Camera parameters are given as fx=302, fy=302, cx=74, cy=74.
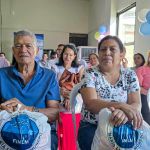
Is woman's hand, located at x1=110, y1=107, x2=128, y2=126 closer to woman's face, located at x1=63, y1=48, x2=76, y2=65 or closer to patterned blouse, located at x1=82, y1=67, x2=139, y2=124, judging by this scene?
patterned blouse, located at x1=82, y1=67, x2=139, y2=124

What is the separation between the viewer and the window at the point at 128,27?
812 cm

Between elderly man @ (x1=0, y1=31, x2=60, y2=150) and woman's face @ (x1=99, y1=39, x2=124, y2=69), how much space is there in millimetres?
311

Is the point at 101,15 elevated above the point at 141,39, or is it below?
above

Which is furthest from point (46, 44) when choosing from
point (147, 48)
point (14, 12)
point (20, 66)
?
point (20, 66)

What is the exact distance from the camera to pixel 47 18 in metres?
12.5

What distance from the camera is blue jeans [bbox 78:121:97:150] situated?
1.61 m

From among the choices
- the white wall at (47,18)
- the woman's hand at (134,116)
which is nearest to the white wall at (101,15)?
the white wall at (47,18)

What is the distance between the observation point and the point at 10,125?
120 cm

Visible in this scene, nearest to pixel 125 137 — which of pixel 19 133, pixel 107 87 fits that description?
pixel 19 133

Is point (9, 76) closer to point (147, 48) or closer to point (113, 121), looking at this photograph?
point (113, 121)

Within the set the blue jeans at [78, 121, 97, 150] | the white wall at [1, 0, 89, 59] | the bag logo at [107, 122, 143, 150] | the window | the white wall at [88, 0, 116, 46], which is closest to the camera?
the bag logo at [107, 122, 143, 150]

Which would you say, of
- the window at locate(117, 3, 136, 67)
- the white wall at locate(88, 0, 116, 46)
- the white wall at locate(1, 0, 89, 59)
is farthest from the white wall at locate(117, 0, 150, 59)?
the white wall at locate(1, 0, 89, 59)

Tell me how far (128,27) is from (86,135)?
→ 7351 mm

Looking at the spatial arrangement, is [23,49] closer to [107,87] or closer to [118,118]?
[107,87]
